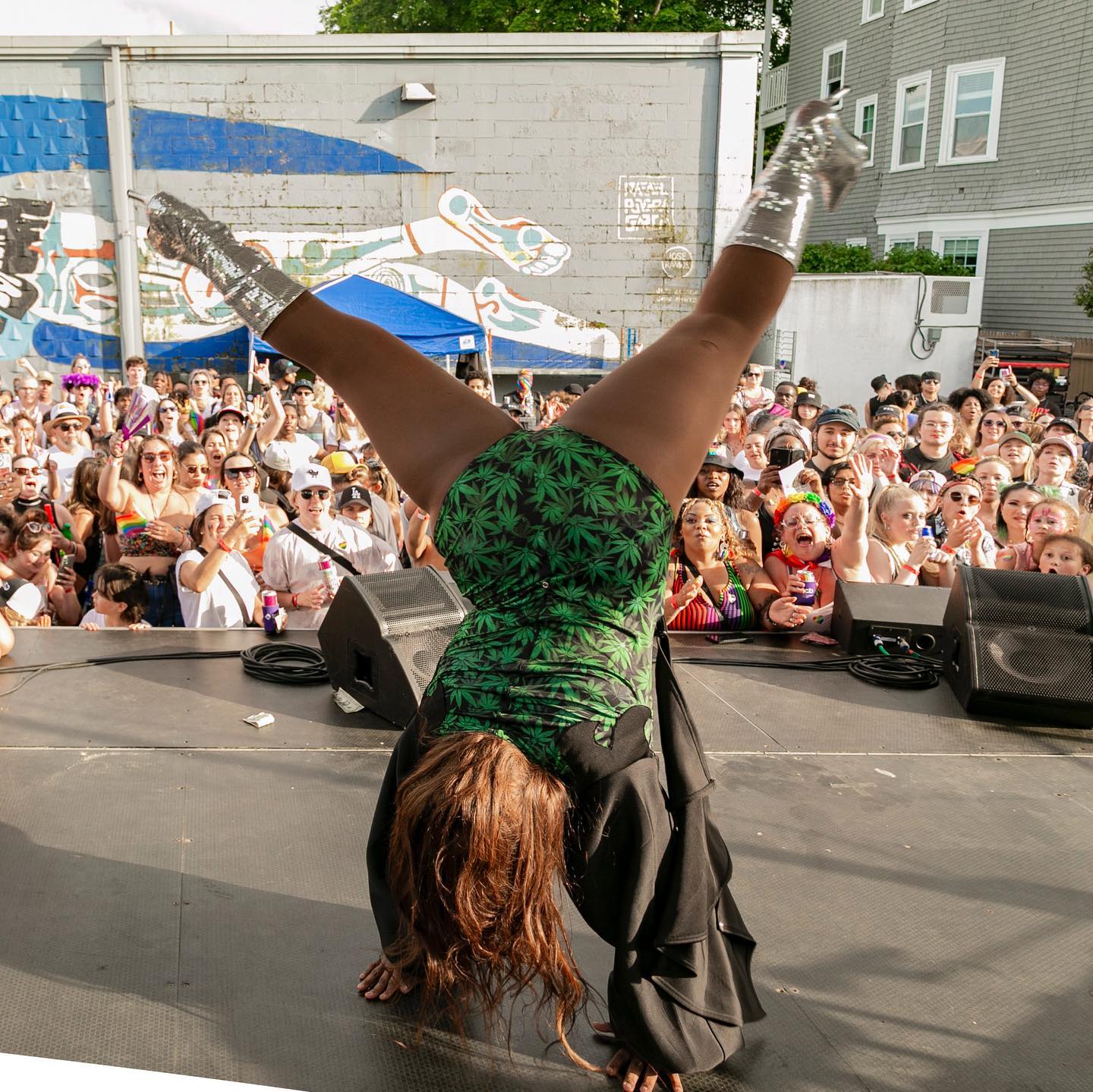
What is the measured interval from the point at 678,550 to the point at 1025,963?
258 cm

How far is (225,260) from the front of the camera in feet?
6.19

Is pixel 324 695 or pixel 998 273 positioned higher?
pixel 998 273

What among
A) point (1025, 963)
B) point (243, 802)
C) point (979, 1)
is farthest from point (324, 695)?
point (979, 1)

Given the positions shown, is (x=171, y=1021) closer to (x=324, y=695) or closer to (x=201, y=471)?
(x=324, y=695)

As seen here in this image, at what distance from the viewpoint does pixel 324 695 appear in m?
3.63

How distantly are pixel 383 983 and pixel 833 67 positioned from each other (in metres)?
22.4

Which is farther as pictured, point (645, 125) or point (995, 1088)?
point (645, 125)

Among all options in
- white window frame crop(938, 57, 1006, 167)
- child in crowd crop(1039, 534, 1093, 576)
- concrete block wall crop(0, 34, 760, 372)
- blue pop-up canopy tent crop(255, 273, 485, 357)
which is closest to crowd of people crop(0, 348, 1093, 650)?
child in crowd crop(1039, 534, 1093, 576)

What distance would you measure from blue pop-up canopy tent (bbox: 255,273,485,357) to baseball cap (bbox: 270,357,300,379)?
18 cm

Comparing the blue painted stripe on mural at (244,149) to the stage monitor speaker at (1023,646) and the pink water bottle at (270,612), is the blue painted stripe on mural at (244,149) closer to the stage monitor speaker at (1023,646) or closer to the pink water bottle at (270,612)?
the pink water bottle at (270,612)

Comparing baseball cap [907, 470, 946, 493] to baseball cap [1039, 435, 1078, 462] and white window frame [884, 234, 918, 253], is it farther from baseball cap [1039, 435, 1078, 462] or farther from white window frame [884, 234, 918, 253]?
white window frame [884, 234, 918, 253]

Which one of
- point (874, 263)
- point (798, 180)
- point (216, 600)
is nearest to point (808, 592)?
point (216, 600)

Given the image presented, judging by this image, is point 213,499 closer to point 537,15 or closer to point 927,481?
point 927,481

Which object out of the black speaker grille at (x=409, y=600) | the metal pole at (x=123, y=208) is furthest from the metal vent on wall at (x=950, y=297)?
the black speaker grille at (x=409, y=600)
